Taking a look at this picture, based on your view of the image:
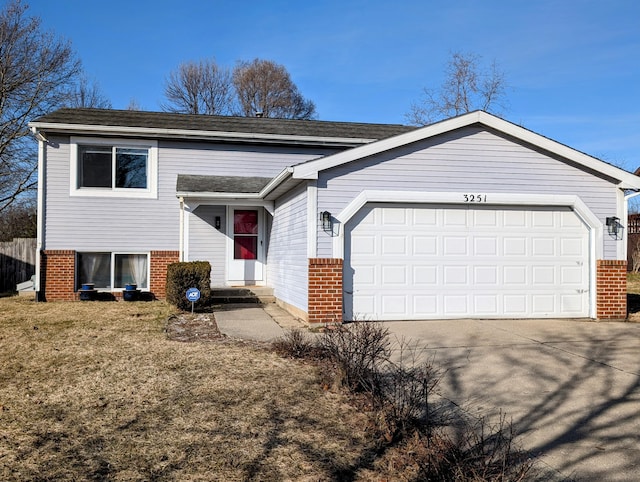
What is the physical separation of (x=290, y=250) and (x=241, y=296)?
8.34 ft

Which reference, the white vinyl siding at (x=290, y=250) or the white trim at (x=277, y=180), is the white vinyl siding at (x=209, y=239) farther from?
the white trim at (x=277, y=180)

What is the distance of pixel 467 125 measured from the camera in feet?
35.7

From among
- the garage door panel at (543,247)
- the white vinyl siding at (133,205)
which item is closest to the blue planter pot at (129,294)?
the white vinyl siding at (133,205)

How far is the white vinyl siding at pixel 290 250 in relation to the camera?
35.5ft

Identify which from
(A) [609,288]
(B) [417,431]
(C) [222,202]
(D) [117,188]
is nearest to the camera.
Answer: (B) [417,431]

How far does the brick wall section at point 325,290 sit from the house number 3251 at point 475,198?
9.33 ft

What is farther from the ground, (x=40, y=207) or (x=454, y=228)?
(x=40, y=207)

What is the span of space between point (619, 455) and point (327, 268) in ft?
21.7

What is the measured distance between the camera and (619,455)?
4.12 m

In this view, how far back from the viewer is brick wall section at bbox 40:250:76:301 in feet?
46.5

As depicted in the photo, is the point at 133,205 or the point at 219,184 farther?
the point at 133,205

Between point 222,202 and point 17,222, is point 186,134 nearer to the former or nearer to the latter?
point 222,202

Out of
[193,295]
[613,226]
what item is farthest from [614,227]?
[193,295]

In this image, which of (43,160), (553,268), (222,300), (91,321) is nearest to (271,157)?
(222,300)
